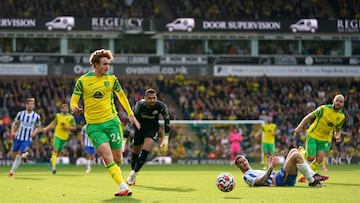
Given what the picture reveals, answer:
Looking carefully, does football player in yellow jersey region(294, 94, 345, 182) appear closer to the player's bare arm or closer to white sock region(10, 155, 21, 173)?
the player's bare arm

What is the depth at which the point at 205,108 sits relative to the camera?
42.1 meters

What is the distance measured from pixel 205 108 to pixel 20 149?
2096 centimetres

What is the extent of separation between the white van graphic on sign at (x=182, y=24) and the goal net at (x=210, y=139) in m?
9.06

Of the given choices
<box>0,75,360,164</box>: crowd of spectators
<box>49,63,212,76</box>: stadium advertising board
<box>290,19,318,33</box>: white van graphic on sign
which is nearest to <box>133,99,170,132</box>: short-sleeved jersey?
<box>0,75,360,164</box>: crowd of spectators

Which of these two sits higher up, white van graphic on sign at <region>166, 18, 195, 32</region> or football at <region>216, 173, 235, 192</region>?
white van graphic on sign at <region>166, 18, 195, 32</region>

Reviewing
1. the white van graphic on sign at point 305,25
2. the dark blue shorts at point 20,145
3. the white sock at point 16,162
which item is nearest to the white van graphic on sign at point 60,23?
the white van graphic on sign at point 305,25

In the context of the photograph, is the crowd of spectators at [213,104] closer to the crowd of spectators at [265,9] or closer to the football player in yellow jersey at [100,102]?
the crowd of spectators at [265,9]

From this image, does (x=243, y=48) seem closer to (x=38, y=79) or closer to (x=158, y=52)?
(x=158, y=52)

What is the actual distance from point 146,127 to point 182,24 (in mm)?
28818

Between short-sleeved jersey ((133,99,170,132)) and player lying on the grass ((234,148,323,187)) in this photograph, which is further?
short-sleeved jersey ((133,99,170,132))

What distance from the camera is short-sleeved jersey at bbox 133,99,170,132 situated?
16.9 metres

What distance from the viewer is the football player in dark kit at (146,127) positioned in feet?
55.2

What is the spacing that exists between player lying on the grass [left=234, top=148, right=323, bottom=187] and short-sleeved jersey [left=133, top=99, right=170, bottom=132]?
9.73ft

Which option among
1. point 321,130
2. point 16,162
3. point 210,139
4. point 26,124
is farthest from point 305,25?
point 321,130
